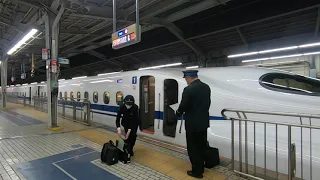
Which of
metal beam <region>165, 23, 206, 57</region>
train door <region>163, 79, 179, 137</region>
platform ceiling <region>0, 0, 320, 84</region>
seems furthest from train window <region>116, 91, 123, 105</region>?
metal beam <region>165, 23, 206, 57</region>

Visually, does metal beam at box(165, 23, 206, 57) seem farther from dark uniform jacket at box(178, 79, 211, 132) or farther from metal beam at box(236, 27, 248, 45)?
dark uniform jacket at box(178, 79, 211, 132)

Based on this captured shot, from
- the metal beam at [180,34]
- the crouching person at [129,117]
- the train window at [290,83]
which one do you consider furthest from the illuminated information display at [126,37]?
the metal beam at [180,34]

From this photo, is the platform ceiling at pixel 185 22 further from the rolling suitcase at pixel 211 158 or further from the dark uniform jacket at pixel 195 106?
the rolling suitcase at pixel 211 158

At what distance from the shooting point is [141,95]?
6988 mm

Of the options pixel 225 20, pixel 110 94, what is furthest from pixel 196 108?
pixel 225 20

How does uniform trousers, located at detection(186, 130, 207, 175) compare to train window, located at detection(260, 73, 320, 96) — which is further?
train window, located at detection(260, 73, 320, 96)

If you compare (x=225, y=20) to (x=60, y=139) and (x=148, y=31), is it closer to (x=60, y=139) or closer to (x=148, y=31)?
(x=148, y=31)

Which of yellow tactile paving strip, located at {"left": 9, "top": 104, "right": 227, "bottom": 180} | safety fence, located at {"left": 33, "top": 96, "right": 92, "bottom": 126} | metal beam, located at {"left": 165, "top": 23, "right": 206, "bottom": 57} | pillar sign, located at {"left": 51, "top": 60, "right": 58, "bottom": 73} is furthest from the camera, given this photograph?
metal beam, located at {"left": 165, "top": 23, "right": 206, "bottom": 57}

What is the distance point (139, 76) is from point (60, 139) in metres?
3.04

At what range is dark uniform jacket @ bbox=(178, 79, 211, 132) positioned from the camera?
3.36 m

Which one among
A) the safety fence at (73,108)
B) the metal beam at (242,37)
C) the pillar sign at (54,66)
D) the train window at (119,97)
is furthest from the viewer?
the metal beam at (242,37)

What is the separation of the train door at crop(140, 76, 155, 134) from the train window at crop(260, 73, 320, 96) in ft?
12.5

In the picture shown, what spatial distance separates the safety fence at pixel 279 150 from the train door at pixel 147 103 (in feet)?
12.4

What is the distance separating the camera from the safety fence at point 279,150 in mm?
3073
